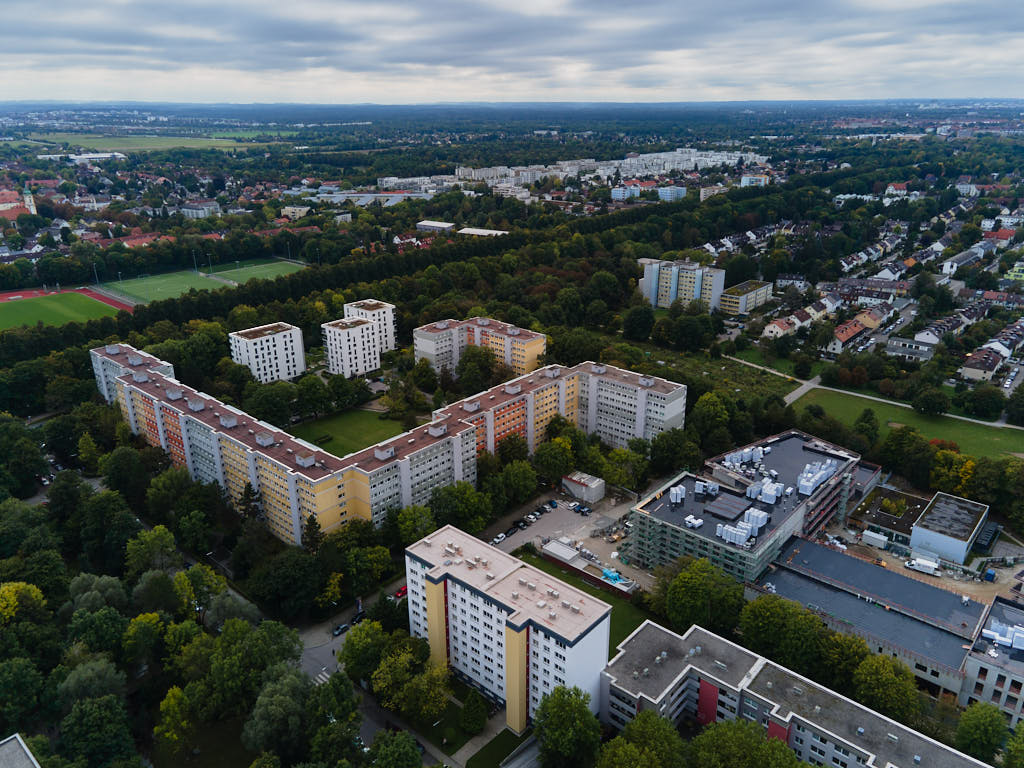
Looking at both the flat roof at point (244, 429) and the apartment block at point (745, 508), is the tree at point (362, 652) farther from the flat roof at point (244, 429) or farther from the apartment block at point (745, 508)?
the apartment block at point (745, 508)

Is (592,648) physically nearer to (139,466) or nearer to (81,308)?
(139,466)

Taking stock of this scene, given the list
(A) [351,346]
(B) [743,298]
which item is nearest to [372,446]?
(A) [351,346]

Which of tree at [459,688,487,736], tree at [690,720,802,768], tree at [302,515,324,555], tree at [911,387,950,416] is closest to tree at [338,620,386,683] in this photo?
tree at [459,688,487,736]

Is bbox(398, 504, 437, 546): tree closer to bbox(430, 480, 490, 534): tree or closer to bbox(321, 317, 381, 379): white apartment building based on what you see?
bbox(430, 480, 490, 534): tree

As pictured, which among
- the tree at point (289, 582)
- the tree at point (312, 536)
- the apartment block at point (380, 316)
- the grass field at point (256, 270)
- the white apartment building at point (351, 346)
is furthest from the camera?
the grass field at point (256, 270)

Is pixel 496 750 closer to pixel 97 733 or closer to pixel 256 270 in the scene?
pixel 97 733

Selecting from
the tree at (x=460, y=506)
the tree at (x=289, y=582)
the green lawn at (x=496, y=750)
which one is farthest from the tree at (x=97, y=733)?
the tree at (x=460, y=506)
